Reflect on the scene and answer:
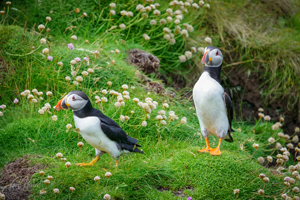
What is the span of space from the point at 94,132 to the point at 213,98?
48.4 inches

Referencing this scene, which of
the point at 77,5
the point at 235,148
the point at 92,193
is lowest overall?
the point at 235,148

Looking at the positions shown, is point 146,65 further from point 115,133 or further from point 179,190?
point 179,190

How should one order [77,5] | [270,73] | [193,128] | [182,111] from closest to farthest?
[193,128], [182,111], [77,5], [270,73]

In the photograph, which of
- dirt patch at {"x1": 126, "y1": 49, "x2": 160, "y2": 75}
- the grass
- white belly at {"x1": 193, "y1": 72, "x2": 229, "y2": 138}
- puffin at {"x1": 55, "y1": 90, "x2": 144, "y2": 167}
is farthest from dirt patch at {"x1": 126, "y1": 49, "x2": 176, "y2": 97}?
puffin at {"x1": 55, "y1": 90, "x2": 144, "y2": 167}

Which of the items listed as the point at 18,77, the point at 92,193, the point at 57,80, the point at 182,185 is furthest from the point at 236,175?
the point at 18,77

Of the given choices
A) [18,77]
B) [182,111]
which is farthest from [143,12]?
[18,77]

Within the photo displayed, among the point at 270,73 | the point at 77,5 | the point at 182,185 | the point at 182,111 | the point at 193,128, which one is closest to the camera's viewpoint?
the point at 182,185

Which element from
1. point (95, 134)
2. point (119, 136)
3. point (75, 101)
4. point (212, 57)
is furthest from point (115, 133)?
point (212, 57)

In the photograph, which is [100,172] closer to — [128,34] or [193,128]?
[193,128]

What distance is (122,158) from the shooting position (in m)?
3.69

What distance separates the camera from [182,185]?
337 centimetres

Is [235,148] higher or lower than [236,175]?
lower

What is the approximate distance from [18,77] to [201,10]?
392cm

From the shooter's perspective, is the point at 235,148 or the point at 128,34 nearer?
the point at 235,148
